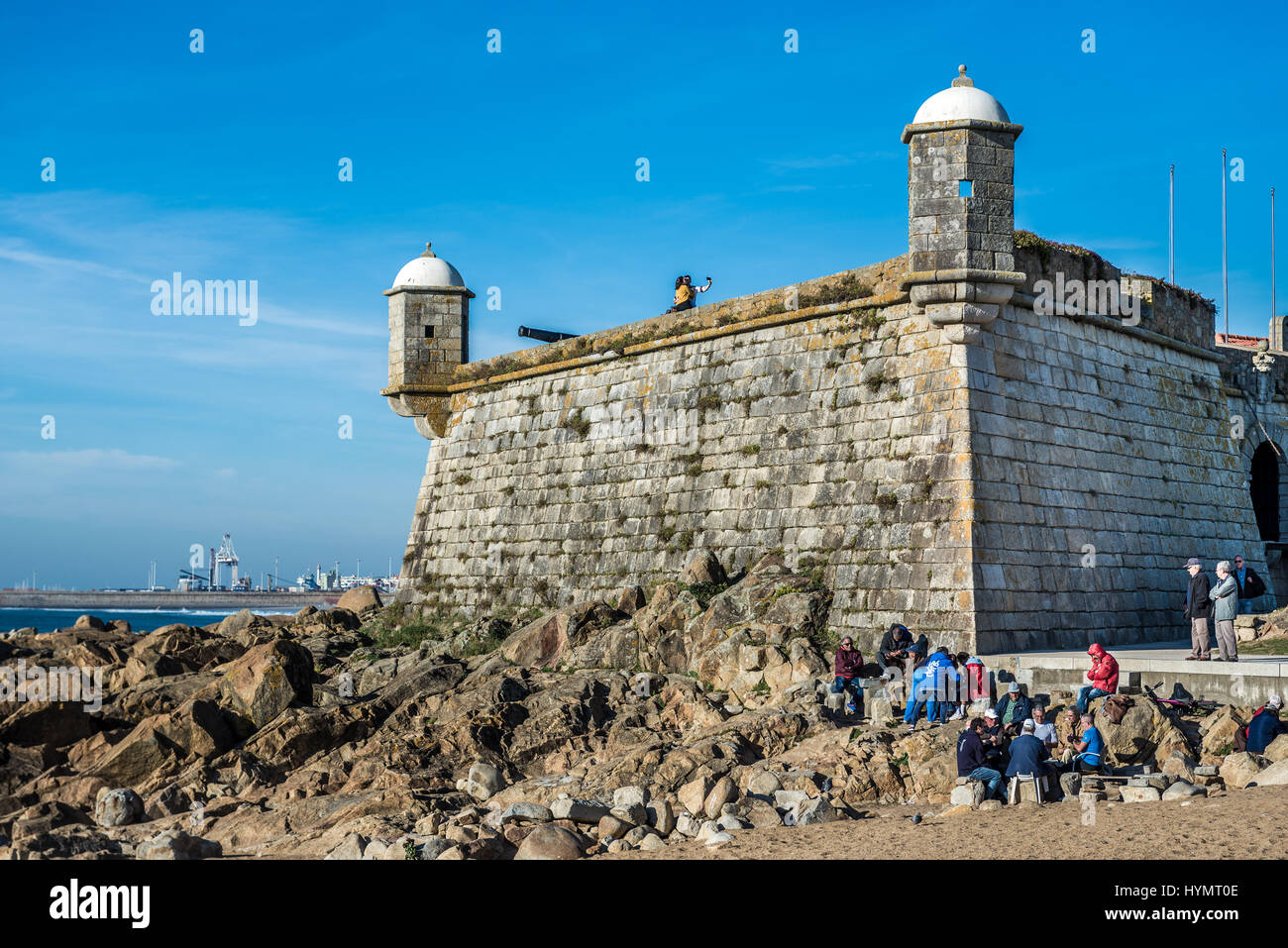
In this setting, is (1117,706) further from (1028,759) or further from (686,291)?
(686,291)

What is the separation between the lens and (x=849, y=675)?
14883mm

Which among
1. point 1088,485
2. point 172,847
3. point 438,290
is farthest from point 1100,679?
point 438,290

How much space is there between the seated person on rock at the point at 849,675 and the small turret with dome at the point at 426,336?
1370 centimetres

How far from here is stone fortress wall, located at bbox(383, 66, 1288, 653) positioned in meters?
16.1

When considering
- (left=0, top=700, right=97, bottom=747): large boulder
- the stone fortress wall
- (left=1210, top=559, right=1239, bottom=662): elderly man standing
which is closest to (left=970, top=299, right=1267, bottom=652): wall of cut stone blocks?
the stone fortress wall

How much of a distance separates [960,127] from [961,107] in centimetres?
35

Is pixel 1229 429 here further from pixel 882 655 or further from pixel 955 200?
pixel 882 655

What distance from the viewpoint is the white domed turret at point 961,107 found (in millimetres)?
16203

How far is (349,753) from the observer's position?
16.2 m

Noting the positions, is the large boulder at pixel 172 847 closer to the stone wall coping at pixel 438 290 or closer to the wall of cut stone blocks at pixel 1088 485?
the wall of cut stone blocks at pixel 1088 485

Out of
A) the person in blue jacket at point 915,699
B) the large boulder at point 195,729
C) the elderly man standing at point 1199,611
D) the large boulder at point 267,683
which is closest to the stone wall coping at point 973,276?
the elderly man standing at point 1199,611
